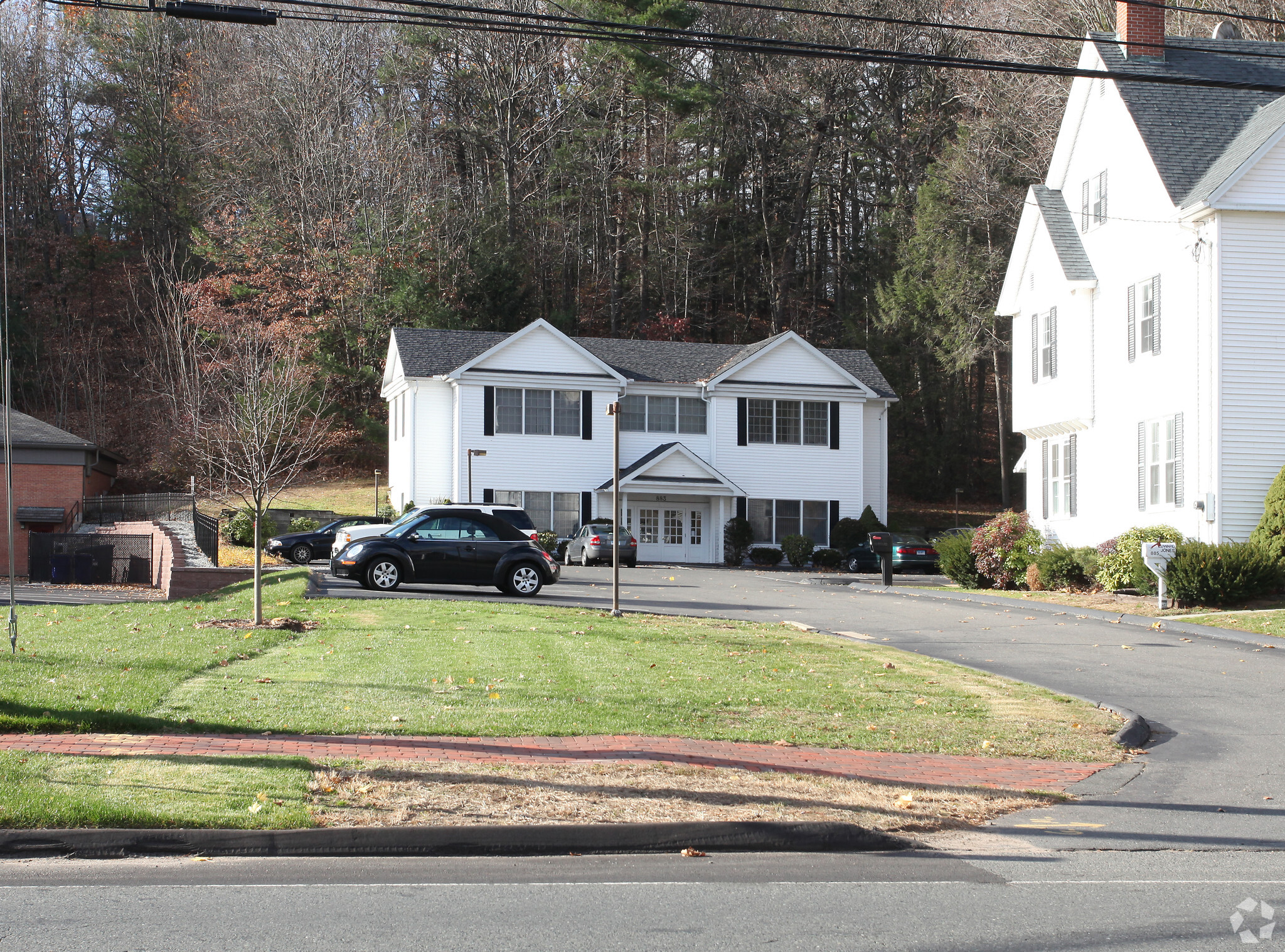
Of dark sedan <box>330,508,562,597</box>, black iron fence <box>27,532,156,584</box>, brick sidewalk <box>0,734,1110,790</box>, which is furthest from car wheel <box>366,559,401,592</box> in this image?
brick sidewalk <box>0,734,1110,790</box>

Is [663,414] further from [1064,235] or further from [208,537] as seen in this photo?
[208,537]

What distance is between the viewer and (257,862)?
21.8 ft

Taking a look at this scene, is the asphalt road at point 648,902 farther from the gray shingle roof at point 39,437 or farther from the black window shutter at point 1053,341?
the gray shingle roof at point 39,437

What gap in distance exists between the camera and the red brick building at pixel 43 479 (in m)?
33.8

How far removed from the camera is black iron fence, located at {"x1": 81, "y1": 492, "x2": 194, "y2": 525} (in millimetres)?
39312

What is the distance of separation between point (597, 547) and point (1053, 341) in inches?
614

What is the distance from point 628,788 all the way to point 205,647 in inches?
289

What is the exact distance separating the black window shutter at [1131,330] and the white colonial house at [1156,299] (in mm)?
33

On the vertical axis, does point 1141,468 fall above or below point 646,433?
below

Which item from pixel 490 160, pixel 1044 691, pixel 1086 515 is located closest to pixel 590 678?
pixel 1044 691

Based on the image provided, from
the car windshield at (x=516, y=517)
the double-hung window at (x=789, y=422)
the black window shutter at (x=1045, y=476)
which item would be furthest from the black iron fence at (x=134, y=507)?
the black window shutter at (x=1045, y=476)

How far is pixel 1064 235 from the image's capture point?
95.5ft

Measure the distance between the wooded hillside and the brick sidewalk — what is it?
42.6 metres

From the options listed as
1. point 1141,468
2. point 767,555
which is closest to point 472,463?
point 767,555
